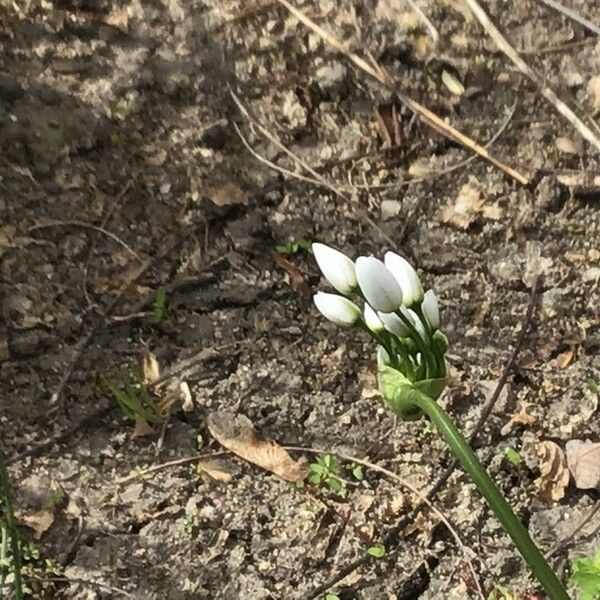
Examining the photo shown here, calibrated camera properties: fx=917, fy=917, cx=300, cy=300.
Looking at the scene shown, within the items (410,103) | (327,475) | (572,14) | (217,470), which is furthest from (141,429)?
(572,14)

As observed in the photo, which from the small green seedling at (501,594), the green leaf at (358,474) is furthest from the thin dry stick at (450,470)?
the small green seedling at (501,594)

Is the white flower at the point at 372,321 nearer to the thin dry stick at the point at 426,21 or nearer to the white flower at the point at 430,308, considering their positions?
the white flower at the point at 430,308

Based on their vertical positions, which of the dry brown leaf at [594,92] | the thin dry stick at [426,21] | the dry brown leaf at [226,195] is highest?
the thin dry stick at [426,21]

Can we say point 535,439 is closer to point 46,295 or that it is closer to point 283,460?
point 283,460

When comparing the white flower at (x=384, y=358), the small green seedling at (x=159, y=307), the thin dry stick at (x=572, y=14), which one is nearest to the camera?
the white flower at (x=384, y=358)

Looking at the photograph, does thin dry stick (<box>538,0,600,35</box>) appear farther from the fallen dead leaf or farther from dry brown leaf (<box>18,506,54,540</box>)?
dry brown leaf (<box>18,506,54,540</box>)

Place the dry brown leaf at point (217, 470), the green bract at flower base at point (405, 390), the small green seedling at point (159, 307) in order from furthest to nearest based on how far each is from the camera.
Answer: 1. the small green seedling at point (159, 307)
2. the dry brown leaf at point (217, 470)
3. the green bract at flower base at point (405, 390)

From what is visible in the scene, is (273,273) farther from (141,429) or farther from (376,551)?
(376,551)

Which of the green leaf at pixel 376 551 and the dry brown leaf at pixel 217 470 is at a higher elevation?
the dry brown leaf at pixel 217 470

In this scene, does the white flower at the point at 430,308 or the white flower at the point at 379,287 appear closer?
the white flower at the point at 379,287
